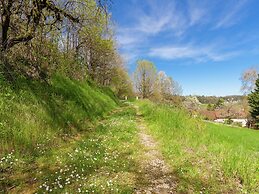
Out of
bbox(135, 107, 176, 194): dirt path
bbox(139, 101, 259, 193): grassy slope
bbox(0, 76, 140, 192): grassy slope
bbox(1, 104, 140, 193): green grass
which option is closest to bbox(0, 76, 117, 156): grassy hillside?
bbox(0, 76, 140, 192): grassy slope

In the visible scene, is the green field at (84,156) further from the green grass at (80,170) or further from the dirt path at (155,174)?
the dirt path at (155,174)

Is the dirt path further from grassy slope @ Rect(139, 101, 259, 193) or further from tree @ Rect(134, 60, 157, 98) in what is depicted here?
tree @ Rect(134, 60, 157, 98)

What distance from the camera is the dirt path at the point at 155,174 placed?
5.76 meters

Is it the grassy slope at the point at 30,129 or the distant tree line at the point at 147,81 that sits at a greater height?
the distant tree line at the point at 147,81

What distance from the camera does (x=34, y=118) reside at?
8.94 meters

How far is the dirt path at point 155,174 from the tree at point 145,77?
2670 inches

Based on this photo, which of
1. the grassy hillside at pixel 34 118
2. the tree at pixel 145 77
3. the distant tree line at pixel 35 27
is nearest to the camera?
the grassy hillside at pixel 34 118

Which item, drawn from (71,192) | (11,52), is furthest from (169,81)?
(71,192)

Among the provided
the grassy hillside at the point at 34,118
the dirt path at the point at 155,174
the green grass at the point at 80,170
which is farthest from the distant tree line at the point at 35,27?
the dirt path at the point at 155,174

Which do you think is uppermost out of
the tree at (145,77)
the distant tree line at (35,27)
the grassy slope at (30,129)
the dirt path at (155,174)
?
the tree at (145,77)

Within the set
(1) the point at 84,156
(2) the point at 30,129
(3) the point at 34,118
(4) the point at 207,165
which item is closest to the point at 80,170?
(1) the point at 84,156

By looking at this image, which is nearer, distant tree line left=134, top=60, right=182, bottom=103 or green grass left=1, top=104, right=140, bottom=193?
green grass left=1, top=104, right=140, bottom=193

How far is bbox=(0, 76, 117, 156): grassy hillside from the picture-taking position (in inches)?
303

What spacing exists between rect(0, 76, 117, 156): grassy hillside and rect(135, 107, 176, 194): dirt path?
347cm
